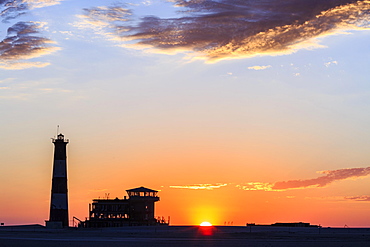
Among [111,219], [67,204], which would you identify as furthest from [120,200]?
[67,204]

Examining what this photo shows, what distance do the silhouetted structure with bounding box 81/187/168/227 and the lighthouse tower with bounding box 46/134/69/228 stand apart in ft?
32.7

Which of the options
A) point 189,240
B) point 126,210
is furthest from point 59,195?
point 189,240

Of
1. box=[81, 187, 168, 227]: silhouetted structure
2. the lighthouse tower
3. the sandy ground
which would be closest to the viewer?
the sandy ground

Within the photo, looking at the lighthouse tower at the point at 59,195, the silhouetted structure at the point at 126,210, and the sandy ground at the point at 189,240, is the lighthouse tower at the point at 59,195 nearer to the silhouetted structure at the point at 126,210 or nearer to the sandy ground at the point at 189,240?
the silhouetted structure at the point at 126,210

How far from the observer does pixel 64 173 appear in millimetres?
115312

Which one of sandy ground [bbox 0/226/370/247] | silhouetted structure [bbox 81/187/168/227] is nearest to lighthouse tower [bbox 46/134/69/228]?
silhouetted structure [bbox 81/187/168/227]

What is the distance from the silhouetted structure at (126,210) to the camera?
408ft

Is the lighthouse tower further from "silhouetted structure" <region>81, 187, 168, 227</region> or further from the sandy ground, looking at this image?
the sandy ground

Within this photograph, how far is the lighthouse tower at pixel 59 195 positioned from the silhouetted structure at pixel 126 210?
32.7 feet

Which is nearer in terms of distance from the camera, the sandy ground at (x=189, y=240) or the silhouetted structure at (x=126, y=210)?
the sandy ground at (x=189, y=240)

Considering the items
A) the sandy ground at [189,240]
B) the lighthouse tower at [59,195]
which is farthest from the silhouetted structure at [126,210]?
the sandy ground at [189,240]

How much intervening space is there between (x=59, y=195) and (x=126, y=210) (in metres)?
15.3

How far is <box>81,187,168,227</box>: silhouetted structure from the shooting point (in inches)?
4902

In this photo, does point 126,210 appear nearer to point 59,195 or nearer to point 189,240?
point 59,195
